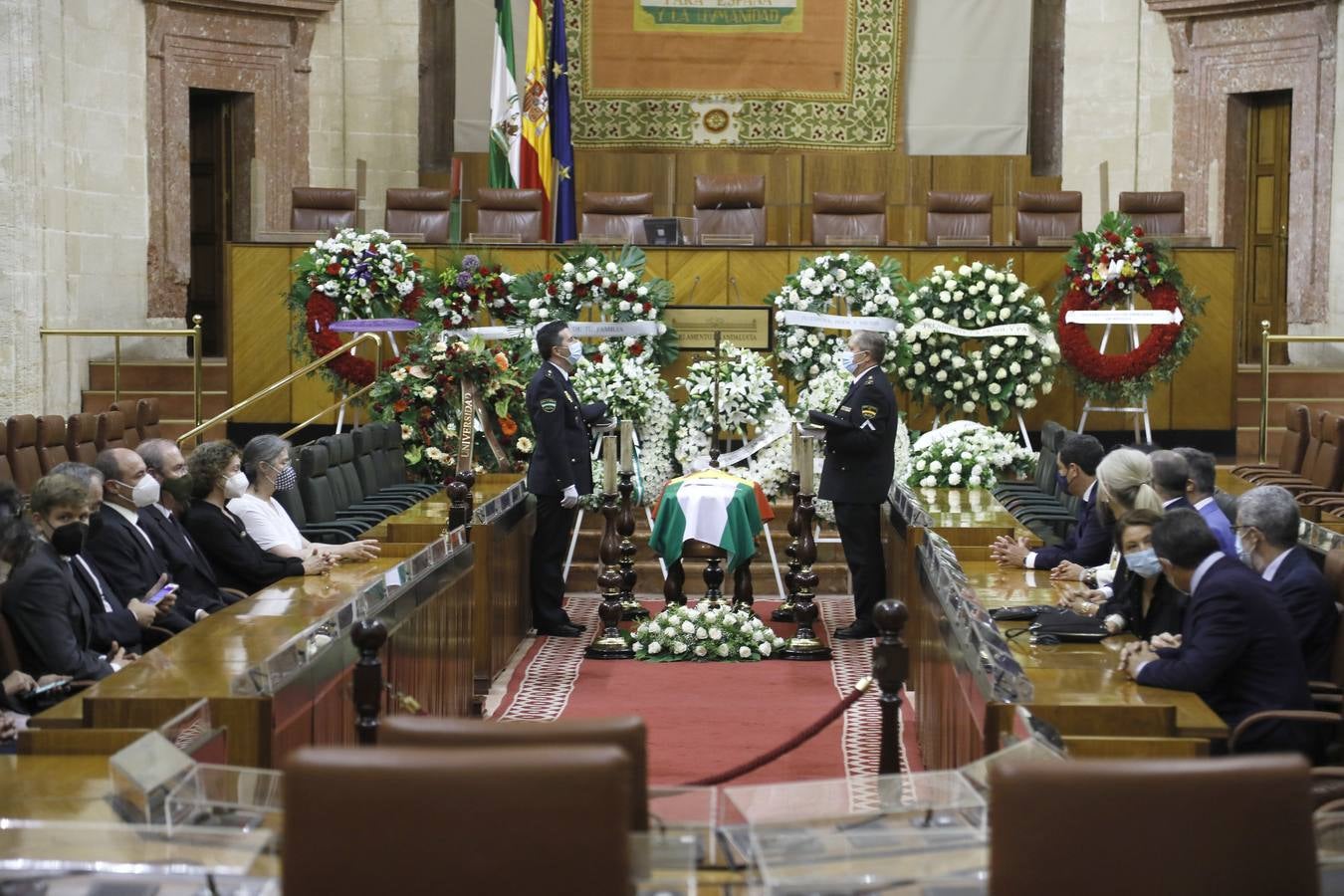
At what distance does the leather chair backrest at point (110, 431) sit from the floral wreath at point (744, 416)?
3277 millimetres

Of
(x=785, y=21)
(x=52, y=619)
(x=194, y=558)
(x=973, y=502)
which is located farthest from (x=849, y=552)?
(x=785, y=21)

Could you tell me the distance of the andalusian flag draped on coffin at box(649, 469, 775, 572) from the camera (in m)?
8.38

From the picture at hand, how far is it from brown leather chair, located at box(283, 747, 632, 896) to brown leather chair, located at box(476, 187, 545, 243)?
11.1 meters

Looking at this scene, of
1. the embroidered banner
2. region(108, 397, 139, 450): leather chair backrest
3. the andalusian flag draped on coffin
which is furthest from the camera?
the embroidered banner

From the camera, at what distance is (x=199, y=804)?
2.96 meters

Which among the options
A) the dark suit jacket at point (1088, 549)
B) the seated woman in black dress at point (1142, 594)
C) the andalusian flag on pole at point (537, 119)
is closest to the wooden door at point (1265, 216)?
the andalusian flag on pole at point (537, 119)

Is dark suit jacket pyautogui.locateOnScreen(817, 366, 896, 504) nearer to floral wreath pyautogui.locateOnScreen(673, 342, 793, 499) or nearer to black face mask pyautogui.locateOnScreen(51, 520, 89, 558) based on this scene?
floral wreath pyautogui.locateOnScreen(673, 342, 793, 499)

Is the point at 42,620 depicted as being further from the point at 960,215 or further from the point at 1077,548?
the point at 960,215

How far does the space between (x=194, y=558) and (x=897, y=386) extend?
6.52m

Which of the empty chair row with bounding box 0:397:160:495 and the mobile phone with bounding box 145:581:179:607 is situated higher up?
the empty chair row with bounding box 0:397:160:495

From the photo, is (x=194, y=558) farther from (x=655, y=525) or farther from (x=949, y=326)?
(x=949, y=326)

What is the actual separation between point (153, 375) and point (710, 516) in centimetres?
665

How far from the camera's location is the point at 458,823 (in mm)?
2414

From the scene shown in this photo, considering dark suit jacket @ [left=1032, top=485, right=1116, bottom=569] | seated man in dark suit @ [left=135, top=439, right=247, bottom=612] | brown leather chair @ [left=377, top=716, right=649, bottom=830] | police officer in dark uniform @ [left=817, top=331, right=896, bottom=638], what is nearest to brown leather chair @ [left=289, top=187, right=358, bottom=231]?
police officer in dark uniform @ [left=817, top=331, right=896, bottom=638]
